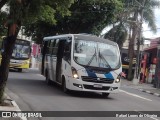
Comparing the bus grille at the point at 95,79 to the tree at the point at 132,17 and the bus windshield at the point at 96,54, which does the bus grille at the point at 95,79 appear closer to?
the bus windshield at the point at 96,54

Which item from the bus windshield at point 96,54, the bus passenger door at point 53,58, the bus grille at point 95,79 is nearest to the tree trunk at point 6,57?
the bus grille at point 95,79

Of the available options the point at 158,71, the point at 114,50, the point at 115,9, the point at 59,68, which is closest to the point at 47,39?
the point at 59,68

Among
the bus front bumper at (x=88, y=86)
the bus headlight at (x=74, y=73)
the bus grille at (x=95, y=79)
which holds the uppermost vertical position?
the bus headlight at (x=74, y=73)

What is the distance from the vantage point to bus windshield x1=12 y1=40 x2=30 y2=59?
3616 centimetres

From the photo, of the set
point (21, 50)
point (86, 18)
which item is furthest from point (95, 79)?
point (86, 18)

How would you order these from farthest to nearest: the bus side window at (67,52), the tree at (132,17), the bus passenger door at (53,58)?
1. the tree at (132,17)
2. the bus passenger door at (53,58)
3. the bus side window at (67,52)

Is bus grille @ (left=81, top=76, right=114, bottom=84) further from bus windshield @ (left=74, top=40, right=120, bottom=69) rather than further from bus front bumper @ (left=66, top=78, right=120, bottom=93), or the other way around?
bus windshield @ (left=74, top=40, right=120, bottom=69)

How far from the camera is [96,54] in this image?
19.0m

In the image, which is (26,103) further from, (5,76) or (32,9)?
(32,9)

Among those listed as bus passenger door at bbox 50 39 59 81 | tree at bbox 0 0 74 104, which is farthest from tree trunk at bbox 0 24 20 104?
bus passenger door at bbox 50 39 59 81

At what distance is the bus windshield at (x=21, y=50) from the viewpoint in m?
36.2

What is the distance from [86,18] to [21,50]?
378 inches

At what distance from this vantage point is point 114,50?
1956 cm

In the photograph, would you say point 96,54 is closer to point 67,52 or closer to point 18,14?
point 67,52
